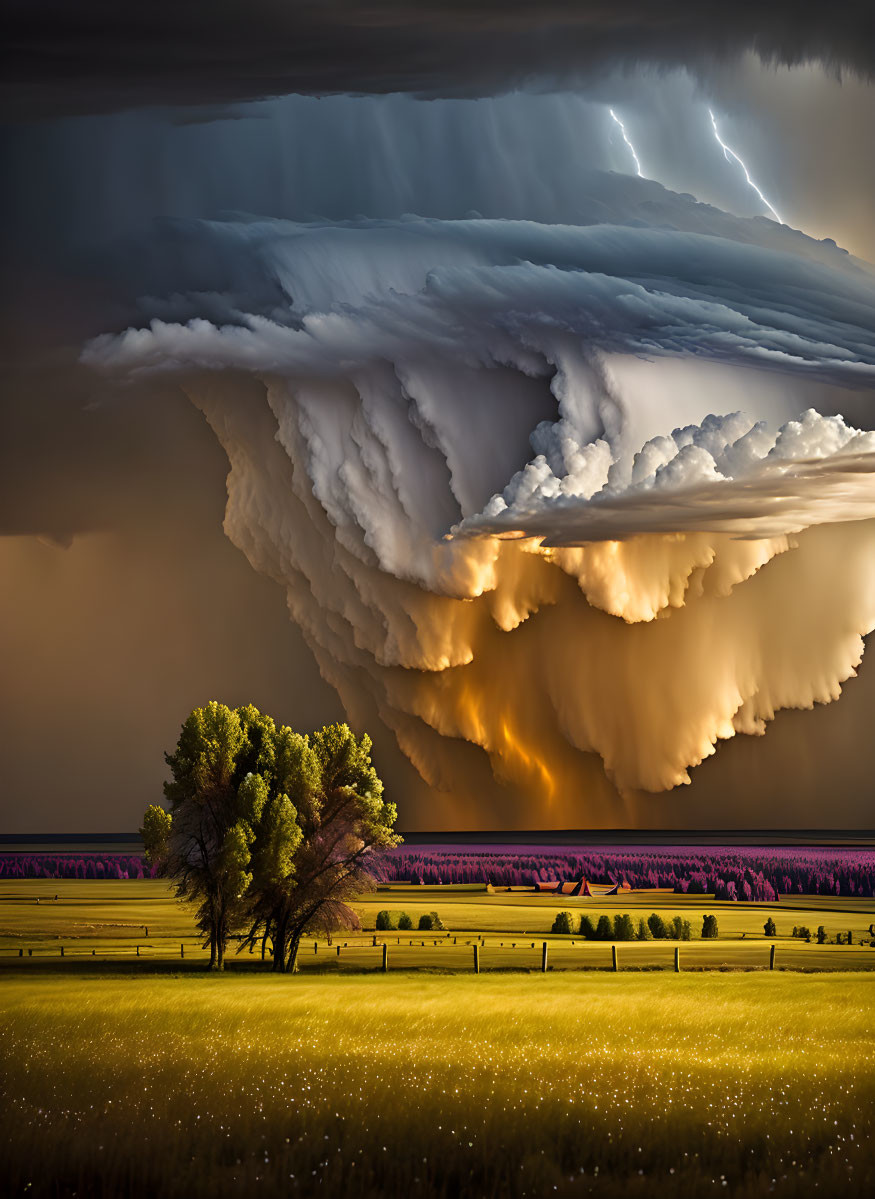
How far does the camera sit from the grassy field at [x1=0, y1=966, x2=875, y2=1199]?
104 feet

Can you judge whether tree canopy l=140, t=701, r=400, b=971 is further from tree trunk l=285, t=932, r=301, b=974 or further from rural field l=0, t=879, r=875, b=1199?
rural field l=0, t=879, r=875, b=1199

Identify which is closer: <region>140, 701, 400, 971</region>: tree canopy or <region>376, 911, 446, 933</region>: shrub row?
<region>140, 701, 400, 971</region>: tree canopy

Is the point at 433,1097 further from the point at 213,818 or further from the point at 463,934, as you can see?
the point at 463,934

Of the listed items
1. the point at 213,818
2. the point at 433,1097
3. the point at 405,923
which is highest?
the point at 213,818

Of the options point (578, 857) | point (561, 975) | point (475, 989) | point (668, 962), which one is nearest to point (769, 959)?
point (668, 962)

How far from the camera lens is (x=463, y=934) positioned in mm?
109062

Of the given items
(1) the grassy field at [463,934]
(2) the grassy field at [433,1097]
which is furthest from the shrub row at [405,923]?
(2) the grassy field at [433,1097]

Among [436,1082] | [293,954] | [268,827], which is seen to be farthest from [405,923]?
[436,1082]

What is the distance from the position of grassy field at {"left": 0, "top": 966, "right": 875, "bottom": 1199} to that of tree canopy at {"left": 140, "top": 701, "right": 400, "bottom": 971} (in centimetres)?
1847

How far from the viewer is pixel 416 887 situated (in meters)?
185

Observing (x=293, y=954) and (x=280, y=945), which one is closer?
(x=280, y=945)

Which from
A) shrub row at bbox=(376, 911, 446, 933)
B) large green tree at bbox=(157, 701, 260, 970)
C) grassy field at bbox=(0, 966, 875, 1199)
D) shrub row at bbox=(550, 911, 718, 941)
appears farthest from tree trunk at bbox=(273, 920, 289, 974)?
shrub row at bbox=(376, 911, 446, 933)

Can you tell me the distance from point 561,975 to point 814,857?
4269 inches

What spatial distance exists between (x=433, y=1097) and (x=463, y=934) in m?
72.2
